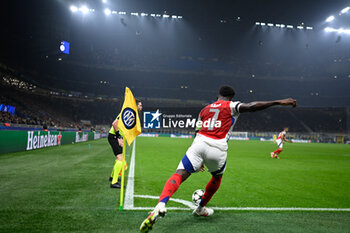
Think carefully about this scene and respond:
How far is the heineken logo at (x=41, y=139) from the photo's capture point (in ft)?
47.0

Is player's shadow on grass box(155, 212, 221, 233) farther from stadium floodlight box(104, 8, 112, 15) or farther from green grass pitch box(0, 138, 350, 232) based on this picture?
stadium floodlight box(104, 8, 112, 15)

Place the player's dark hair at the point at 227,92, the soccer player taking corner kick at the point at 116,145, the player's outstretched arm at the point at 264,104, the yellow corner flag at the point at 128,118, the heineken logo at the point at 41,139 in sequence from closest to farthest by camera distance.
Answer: the player's outstretched arm at the point at 264,104 < the player's dark hair at the point at 227,92 < the yellow corner flag at the point at 128,118 < the soccer player taking corner kick at the point at 116,145 < the heineken logo at the point at 41,139

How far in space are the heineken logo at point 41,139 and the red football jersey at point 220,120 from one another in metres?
13.9

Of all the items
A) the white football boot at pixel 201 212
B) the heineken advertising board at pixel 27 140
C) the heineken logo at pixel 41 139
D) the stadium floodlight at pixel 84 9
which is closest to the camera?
the white football boot at pixel 201 212

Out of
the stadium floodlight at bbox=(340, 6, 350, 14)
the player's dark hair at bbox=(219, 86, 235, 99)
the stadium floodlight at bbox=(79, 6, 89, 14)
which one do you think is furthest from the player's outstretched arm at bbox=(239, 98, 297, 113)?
the stadium floodlight at bbox=(340, 6, 350, 14)

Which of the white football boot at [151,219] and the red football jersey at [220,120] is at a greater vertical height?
the red football jersey at [220,120]

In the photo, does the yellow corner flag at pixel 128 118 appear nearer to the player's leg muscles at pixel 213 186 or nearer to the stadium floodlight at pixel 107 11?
the player's leg muscles at pixel 213 186

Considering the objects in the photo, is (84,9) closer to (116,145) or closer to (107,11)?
(107,11)

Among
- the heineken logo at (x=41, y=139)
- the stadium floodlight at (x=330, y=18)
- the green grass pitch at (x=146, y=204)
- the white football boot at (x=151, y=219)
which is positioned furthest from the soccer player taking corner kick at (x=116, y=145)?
the stadium floodlight at (x=330, y=18)

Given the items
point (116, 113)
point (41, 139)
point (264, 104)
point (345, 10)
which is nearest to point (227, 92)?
point (264, 104)

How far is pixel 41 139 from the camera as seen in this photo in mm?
15812

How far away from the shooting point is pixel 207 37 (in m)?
55.6

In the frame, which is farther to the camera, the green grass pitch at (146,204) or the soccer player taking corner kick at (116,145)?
the soccer player taking corner kick at (116,145)

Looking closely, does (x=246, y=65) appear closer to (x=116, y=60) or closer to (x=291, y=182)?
(x=116, y=60)
